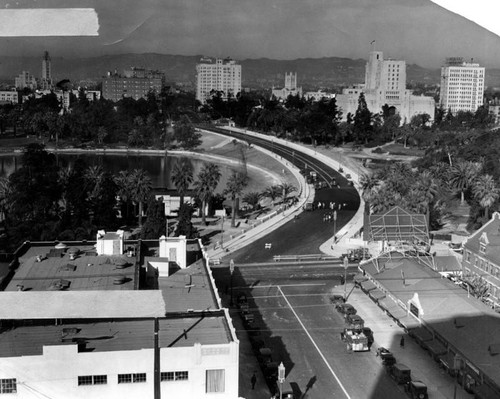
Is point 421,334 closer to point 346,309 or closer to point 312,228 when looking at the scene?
point 346,309

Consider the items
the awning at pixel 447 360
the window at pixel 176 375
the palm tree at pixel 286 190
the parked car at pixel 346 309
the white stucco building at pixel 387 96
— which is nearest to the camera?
the window at pixel 176 375

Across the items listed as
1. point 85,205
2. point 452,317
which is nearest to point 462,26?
point 452,317

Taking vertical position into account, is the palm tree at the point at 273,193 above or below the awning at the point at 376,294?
above

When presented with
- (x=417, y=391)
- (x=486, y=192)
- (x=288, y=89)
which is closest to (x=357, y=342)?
(x=417, y=391)

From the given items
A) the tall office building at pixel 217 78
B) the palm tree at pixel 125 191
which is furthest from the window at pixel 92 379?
the tall office building at pixel 217 78

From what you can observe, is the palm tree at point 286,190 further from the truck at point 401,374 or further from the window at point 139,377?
the window at point 139,377

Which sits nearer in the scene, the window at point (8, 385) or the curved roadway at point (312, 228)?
the window at point (8, 385)
